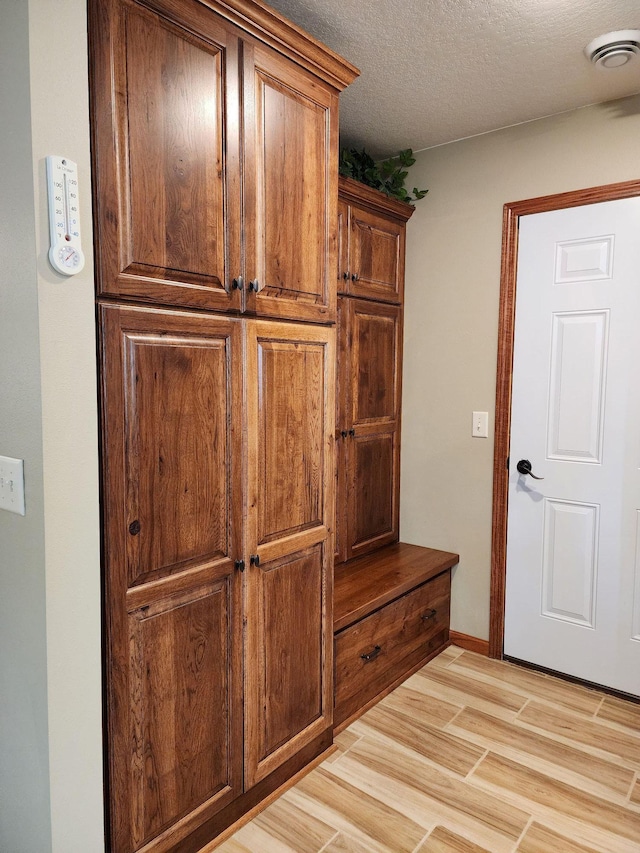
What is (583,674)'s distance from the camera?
2707mm

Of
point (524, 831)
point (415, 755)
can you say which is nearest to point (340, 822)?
point (415, 755)

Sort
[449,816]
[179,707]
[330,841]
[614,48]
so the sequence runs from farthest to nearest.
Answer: [614,48], [449,816], [330,841], [179,707]

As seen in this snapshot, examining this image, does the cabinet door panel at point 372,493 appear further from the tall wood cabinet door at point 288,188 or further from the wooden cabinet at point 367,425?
the tall wood cabinet door at point 288,188

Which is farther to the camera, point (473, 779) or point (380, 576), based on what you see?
point (380, 576)

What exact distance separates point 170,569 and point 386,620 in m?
1.31

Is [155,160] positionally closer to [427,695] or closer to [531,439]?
[531,439]

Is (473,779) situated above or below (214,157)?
below

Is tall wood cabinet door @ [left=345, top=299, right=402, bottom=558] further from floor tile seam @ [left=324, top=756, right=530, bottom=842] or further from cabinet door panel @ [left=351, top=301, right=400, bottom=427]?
floor tile seam @ [left=324, top=756, right=530, bottom=842]

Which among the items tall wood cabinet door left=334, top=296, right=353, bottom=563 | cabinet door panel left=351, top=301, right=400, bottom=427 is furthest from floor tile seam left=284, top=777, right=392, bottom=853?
cabinet door panel left=351, top=301, right=400, bottom=427

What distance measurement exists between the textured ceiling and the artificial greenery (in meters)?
0.12

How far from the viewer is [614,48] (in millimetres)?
2078

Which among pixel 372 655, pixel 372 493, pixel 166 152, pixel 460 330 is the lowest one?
pixel 372 655

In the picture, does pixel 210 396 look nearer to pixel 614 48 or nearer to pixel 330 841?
pixel 330 841

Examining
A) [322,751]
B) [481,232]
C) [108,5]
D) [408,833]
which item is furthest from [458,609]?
[108,5]
